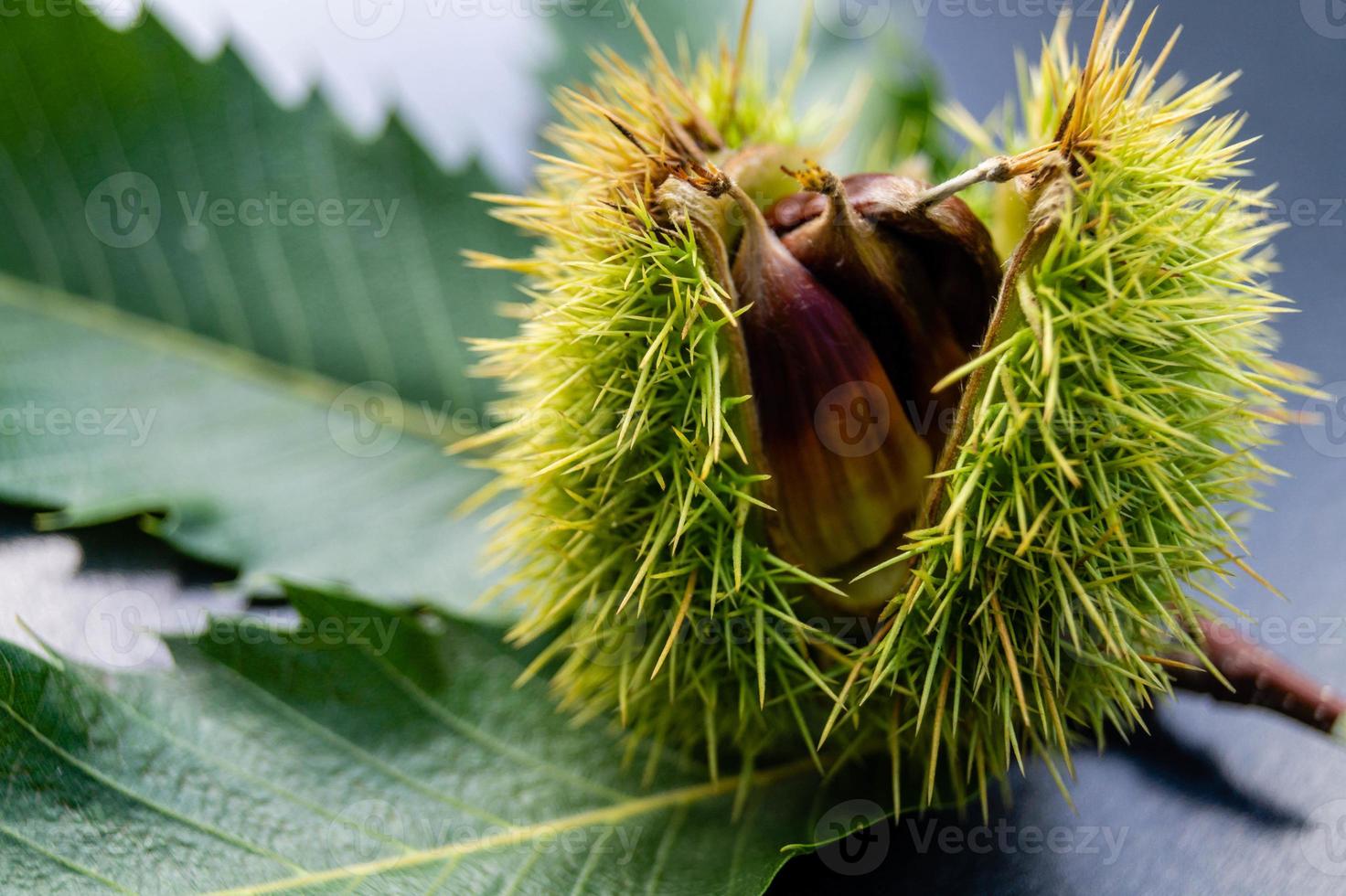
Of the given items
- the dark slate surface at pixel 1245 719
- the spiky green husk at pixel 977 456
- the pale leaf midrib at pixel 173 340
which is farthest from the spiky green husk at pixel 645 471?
the pale leaf midrib at pixel 173 340

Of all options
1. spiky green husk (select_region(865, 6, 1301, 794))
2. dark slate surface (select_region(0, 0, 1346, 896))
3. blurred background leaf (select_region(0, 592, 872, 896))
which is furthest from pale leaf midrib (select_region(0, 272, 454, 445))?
spiky green husk (select_region(865, 6, 1301, 794))

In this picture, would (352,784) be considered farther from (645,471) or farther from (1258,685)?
(1258,685)

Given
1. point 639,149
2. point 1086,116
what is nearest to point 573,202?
point 639,149

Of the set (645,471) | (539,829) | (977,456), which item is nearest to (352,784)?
(539,829)

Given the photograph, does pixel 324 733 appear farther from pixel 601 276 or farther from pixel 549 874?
pixel 601 276

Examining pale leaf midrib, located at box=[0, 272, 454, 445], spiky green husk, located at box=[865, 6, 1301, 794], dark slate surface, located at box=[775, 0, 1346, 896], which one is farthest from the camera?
pale leaf midrib, located at box=[0, 272, 454, 445]

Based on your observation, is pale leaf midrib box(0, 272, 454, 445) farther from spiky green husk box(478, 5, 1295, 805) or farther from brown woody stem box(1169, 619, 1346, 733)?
brown woody stem box(1169, 619, 1346, 733)

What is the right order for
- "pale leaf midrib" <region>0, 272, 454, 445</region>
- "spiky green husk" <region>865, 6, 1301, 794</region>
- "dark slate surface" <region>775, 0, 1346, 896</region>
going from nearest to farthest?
"spiky green husk" <region>865, 6, 1301, 794</region>
"dark slate surface" <region>775, 0, 1346, 896</region>
"pale leaf midrib" <region>0, 272, 454, 445</region>

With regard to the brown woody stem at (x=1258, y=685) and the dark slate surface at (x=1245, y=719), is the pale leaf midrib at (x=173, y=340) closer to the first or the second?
the dark slate surface at (x=1245, y=719)
